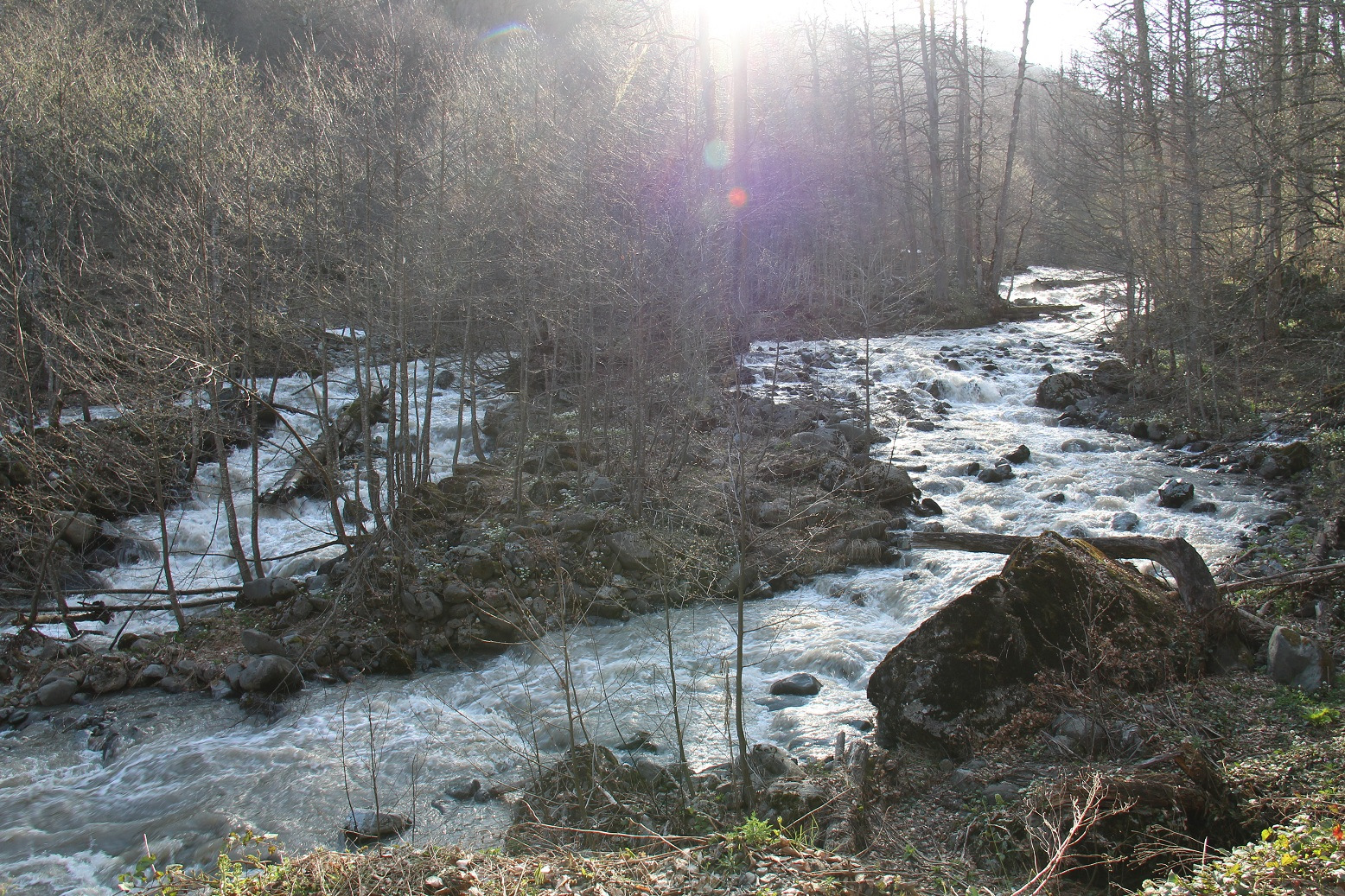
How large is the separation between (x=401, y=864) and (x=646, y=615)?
6673mm

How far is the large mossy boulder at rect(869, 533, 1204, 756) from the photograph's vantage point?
595 centimetres

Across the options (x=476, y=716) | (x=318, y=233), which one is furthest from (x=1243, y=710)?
(x=318, y=233)

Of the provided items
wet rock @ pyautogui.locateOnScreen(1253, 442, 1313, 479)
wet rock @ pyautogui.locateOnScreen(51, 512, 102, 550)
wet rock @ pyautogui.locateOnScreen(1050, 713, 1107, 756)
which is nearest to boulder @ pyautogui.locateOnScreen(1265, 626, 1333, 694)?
wet rock @ pyautogui.locateOnScreen(1050, 713, 1107, 756)

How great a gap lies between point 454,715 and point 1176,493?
33.4ft

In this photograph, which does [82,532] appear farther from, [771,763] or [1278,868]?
[1278,868]

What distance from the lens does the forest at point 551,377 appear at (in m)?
7.73

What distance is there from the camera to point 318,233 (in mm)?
11484

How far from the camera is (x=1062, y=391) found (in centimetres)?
1825

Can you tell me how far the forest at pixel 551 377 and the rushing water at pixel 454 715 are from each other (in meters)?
0.21

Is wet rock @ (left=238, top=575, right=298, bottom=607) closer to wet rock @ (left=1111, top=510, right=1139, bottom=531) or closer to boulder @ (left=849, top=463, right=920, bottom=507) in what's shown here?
boulder @ (left=849, top=463, right=920, bottom=507)

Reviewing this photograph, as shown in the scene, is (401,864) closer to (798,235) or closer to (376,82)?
(376,82)

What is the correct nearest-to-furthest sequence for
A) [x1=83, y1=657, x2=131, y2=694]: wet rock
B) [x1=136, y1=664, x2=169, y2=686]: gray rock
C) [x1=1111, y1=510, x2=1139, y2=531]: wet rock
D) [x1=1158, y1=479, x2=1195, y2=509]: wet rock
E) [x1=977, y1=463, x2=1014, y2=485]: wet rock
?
[x1=83, y1=657, x2=131, y2=694]: wet rock, [x1=136, y1=664, x2=169, y2=686]: gray rock, [x1=1111, y1=510, x2=1139, y2=531]: wet rock, [x1=1158, y1=479, x2=1195, y2=509]: wet rock, [x1=977, y1=463, x2=1014, y2=485]: wet rock

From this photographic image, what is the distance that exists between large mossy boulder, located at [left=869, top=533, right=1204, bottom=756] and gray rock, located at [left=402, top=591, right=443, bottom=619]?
5684mm

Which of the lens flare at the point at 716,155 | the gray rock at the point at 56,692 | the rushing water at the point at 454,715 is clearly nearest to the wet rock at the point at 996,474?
the rushing water at the point at 454,715
